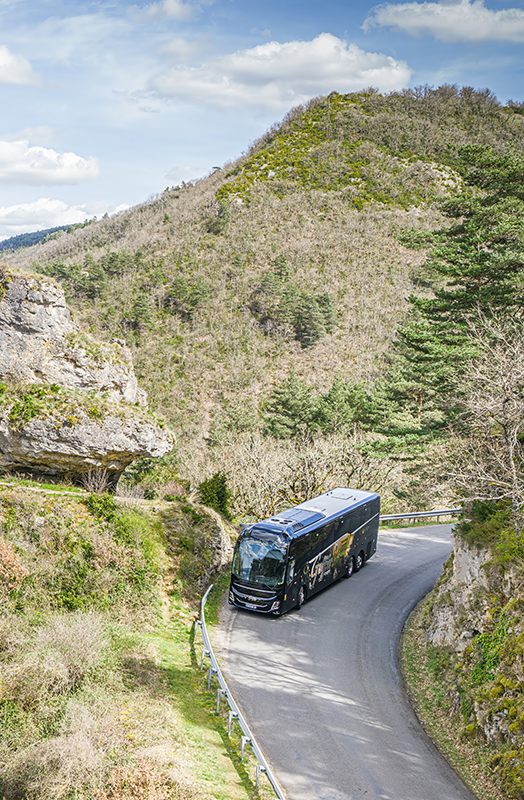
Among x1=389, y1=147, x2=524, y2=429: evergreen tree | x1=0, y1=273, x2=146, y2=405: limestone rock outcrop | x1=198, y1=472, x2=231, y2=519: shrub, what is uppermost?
x1=389, y1=147, x2=524, y2=429: evergreen tree

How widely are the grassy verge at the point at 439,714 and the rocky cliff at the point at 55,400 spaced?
10.8m

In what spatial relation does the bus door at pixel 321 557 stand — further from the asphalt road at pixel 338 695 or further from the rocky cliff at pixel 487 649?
the rocky cliff at pixel 487 649

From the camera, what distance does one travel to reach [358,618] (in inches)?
701

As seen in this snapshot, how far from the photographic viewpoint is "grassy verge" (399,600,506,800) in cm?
1009

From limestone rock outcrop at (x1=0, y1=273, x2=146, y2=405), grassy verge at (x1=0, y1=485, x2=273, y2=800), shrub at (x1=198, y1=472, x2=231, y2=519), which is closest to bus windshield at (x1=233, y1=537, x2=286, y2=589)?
grassy verge at (x1=0, y1=485, x2=273, y2=800)

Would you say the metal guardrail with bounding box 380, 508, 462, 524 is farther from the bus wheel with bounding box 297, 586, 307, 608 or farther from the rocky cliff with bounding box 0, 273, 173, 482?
the rocky cliff with bounding box 0, 273, 173, 482

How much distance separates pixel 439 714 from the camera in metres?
12.3

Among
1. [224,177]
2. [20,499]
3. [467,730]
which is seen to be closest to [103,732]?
[467,730]

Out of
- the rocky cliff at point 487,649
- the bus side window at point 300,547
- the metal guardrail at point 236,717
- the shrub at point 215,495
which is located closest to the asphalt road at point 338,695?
the metal guardrail at point 236,717

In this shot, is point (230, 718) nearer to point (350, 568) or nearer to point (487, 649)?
point (487, 649)

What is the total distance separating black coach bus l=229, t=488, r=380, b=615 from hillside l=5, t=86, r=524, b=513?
1292 cm

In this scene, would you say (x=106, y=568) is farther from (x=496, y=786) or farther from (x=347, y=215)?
Answer: (x=347, y=215)

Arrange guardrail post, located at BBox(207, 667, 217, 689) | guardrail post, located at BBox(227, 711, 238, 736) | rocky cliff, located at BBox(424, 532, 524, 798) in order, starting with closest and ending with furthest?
rocky cliff, located at BBox(424, 532, 524, 798) → guardrail post, located at BBox(227, 711, 238, 736) → guardrail post, located at BBox(207, 667, 217, 689)

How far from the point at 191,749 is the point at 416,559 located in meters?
16.8
